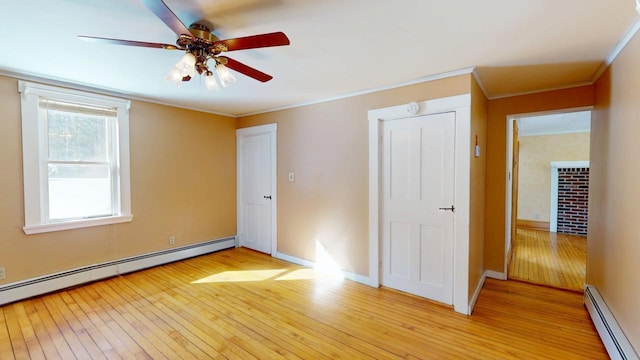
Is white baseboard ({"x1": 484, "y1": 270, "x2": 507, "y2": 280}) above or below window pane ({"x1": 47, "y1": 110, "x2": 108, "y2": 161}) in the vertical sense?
below

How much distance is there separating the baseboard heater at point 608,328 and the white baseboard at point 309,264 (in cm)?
202

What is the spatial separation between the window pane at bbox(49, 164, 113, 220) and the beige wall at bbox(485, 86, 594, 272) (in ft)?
15.9

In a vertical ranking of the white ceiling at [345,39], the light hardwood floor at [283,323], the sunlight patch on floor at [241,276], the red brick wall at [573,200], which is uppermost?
the white ceiling at [345,39]

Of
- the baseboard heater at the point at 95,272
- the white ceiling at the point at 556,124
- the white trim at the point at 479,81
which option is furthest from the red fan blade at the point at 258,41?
the white ceiling at the point at 556,124

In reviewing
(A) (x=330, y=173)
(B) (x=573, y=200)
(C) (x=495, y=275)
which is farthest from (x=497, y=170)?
(B) (x=573, y=200)

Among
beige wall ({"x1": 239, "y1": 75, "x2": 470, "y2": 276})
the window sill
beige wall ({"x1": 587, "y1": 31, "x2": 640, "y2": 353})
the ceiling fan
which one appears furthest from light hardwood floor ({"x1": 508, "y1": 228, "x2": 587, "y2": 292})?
the window sill

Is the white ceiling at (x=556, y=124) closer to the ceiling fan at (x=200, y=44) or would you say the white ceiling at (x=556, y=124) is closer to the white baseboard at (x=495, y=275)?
the white baseboard at (x=495, y=275)

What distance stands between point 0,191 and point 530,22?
15.6 ft

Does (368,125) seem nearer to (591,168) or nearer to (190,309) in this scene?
(591,168)

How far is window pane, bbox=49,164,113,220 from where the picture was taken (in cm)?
310

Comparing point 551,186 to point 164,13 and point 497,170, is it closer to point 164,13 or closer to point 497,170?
point 497,170

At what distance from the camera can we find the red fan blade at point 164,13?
1274mm

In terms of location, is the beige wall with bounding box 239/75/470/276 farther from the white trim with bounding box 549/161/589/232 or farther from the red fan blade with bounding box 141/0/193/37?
the white trim with bounding box 549/161/589/232

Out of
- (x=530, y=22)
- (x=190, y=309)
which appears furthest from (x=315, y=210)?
(x=530, y=22)
